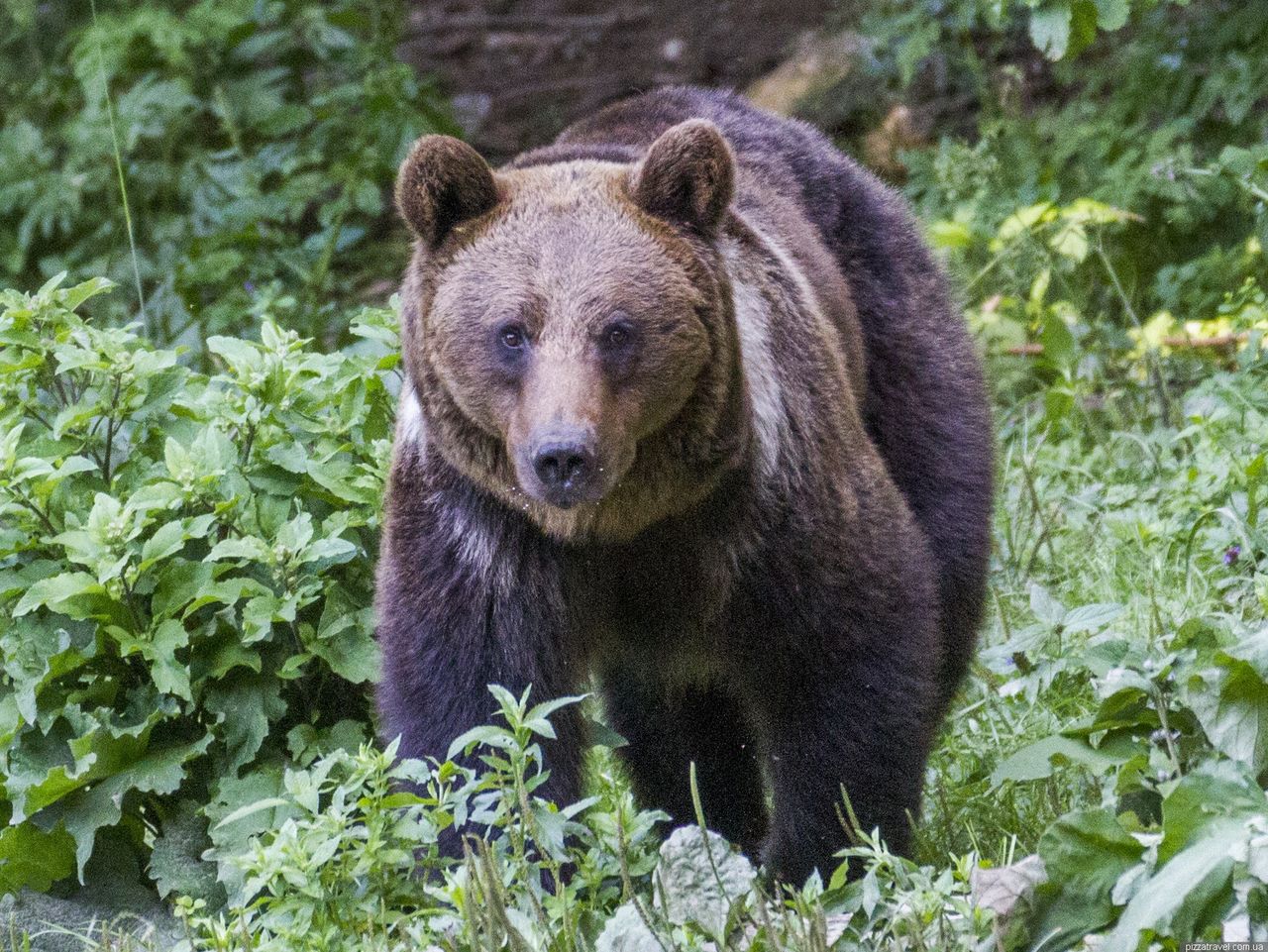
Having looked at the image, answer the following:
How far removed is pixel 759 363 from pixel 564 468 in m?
0.83

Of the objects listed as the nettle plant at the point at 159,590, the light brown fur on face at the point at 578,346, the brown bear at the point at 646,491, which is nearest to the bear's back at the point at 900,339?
the brown bear at the point at 646,491

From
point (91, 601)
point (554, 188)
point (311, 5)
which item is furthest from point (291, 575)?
point (311, 5)

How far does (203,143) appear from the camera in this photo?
11.0 meters

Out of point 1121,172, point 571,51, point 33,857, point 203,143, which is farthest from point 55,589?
point 571,51

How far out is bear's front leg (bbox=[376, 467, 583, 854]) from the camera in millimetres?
4180

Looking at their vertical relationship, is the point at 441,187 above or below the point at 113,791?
above

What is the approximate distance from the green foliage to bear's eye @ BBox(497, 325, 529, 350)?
5080mm

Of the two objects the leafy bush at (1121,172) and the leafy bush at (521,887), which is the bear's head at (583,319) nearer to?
the leafy bush at (521,887)

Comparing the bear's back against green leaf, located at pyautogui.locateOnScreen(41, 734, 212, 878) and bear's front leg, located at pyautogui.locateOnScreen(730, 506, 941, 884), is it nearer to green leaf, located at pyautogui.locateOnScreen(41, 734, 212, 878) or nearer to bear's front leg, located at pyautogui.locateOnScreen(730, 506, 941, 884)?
bear's front leg, located at pyautogui.locateOnScreen(730, 506, 941, 884)

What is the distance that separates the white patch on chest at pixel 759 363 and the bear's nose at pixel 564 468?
0.68 m

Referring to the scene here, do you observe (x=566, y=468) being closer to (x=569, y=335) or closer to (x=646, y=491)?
(x=569, y=335)

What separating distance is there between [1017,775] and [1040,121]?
6.48 meters

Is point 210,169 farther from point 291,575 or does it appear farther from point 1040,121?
point 291,575

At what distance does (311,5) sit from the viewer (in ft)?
34.9
